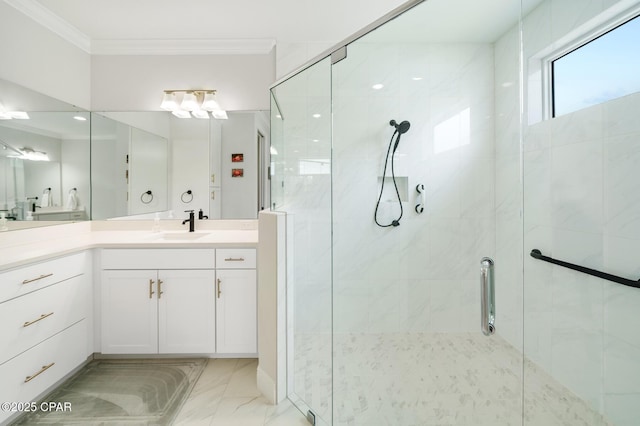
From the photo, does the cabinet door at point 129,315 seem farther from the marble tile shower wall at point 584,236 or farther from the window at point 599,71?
the window at point 599,71

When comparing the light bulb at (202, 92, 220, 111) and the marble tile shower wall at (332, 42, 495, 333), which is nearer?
the marble tile shower wall at (332, 42, 495, 333)

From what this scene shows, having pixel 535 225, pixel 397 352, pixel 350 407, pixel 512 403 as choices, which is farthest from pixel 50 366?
pixel 535 225

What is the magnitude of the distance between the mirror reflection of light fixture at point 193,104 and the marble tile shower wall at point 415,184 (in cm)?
147

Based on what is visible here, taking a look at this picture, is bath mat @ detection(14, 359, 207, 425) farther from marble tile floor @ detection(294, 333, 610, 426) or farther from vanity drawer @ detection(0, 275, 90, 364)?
marble tile floor @ detection(294, 333, 610, 426)

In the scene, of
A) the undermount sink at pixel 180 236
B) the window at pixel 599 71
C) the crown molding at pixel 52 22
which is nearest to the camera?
the window at pixel 599 71

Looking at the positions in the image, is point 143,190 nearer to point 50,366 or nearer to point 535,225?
point 50,366

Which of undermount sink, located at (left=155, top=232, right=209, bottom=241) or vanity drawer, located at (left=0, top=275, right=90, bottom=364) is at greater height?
undermount sink, located at (left=155, top=232, right=209, bottom=241)

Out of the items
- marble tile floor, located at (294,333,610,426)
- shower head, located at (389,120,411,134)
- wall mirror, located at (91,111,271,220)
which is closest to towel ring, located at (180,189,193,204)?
wall mirror, located at (91,111,271,220)

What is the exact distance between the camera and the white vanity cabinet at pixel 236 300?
214 cm

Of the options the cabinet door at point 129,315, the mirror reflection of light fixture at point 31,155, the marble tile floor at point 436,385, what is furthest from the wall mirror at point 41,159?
the marble tile floor at point 436,385

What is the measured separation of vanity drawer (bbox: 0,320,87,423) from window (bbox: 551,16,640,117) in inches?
107

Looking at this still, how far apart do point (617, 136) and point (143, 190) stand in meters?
3.06

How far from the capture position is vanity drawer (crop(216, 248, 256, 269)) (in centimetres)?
215

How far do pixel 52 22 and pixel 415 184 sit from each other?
9.59 feet
